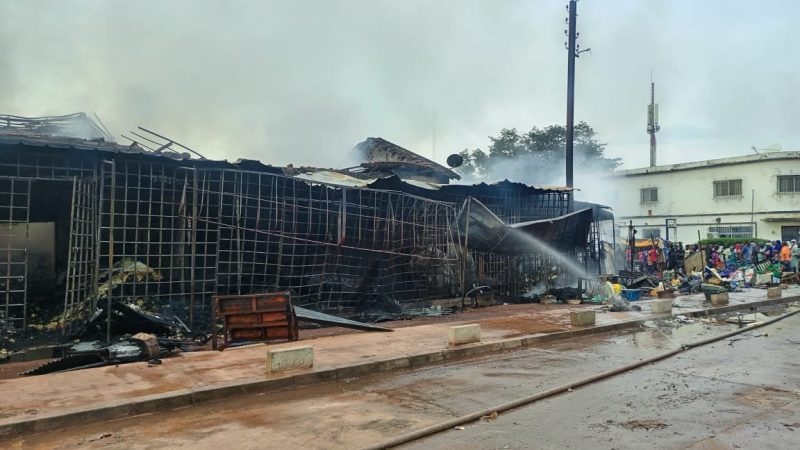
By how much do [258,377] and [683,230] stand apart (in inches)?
1373

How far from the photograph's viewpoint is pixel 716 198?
32.8 metres

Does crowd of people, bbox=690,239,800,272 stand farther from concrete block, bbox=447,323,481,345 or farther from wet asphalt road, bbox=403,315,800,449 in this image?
wet asphalt road, bbox=403,315,800,449

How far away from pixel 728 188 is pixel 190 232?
3291cm

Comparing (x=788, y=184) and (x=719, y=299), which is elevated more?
(x=788, y=184)

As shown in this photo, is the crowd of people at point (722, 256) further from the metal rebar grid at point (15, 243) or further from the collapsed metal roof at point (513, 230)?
the metal rebar grid at point (15, 243)

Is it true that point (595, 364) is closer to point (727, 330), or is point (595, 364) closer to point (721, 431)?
point (721, 431)

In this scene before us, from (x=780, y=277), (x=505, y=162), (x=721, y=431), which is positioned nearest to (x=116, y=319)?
(x=721, y=431)

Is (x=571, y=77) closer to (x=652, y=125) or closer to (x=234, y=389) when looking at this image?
(x=234, y=389)

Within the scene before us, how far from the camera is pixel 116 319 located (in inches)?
315

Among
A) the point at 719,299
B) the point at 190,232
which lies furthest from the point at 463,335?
the point at 719,299

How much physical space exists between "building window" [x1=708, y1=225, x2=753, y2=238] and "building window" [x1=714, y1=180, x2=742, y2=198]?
1.91 metres

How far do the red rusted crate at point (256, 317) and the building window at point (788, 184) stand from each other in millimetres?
31941

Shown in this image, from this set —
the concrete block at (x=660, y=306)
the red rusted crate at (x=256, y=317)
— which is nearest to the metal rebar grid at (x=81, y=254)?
the red rusted crate at (x=256, y=317)

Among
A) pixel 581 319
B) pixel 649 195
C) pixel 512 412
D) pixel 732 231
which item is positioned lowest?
pixel 512 412
